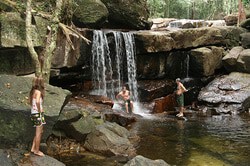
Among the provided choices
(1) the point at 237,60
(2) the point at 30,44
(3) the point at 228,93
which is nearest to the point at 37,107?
(2) the point at 30,44

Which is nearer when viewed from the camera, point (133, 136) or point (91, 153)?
point (91, 153)

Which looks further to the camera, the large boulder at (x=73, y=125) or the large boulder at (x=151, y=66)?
the large boulder at (x=151, y=66)

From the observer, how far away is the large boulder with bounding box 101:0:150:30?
18422 millimetres

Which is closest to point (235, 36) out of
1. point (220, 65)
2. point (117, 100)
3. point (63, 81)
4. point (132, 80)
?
point (220, 65)

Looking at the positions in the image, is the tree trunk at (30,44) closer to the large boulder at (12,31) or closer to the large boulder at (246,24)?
the large boulder at (12,31)

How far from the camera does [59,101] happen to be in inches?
323

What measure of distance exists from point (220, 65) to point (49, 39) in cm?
1307

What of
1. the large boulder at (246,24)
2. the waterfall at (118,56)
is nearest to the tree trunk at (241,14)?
the large boulder at (246,24)

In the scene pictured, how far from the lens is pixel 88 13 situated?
53.0ft

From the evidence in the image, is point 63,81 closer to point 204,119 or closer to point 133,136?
point 133,136

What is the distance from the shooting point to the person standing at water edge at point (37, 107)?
21.8 feet

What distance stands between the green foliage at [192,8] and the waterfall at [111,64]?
22.6 meters

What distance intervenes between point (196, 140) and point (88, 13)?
8604mm

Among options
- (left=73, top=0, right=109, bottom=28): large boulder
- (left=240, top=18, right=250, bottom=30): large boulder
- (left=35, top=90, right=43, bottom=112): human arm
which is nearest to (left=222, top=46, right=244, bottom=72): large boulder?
(left=240, top=18, right=250, bottom=30): large boulder
